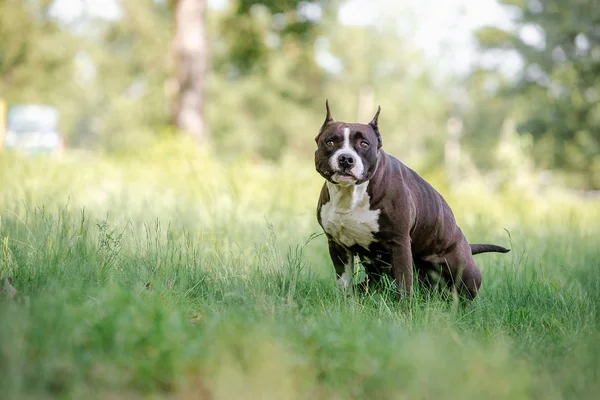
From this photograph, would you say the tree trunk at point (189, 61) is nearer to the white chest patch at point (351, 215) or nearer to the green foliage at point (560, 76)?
the white chest patch at point (351, 215)

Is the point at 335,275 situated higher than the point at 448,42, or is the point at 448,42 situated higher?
the point at 448,42

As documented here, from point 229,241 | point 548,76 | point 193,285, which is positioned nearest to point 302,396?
point 193,285

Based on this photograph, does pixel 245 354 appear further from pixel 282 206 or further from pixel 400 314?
pixel 282 206

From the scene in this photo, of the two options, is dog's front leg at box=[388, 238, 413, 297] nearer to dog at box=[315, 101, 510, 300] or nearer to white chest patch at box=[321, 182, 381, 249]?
dog at box=[315, 101, 510, 300]

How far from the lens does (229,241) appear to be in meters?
5.48

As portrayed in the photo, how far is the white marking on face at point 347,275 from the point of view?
176 inches

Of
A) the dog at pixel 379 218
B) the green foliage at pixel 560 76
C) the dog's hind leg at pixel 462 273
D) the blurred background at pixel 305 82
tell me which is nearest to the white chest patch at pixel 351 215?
the dog at pixel 379 218

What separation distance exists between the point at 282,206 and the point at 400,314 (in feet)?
13.7

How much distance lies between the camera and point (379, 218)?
13.6 feet

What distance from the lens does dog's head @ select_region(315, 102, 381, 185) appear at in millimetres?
4035

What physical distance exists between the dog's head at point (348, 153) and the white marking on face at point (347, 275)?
0.71 m

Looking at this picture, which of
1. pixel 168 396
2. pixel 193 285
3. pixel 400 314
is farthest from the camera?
pixel 193 285

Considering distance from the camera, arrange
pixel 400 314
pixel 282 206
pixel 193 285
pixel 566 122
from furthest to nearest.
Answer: pixel 566 122, pixel 282 206, pixel 193 285, pixel 400 314

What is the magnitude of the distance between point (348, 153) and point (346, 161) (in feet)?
0.20
